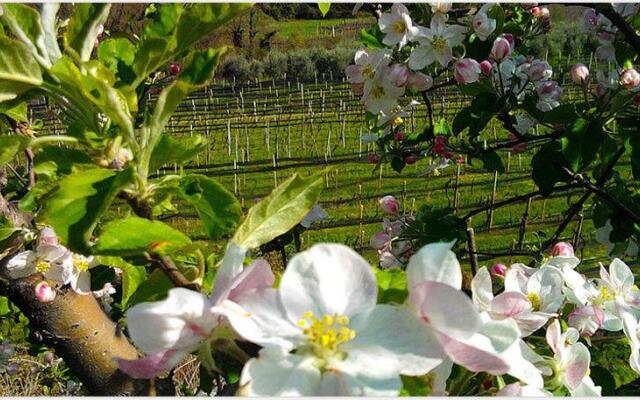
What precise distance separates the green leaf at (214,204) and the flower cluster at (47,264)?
20.8 inches

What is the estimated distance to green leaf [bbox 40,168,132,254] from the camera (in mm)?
610

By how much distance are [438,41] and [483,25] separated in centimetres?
12

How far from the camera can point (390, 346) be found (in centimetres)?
51

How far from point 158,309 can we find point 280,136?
12.1m

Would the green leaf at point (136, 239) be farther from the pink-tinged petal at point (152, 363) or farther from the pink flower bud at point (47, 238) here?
the pink flower bud at point (47, 238)

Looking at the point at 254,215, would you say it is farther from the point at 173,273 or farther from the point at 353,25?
the point at 353,25

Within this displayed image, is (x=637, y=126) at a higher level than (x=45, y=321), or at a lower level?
higher

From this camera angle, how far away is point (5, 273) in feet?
3.98

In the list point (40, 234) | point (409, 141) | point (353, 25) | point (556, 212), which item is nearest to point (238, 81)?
point (353, 25)

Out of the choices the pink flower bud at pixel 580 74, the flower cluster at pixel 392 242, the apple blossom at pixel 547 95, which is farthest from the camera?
the flower cluster at pixel 392 242

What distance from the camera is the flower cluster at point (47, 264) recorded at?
1189mm

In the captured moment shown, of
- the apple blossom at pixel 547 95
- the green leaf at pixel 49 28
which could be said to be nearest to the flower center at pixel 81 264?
the green leaf at pixel 49 28

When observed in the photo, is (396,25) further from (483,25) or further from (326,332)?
(326,332)

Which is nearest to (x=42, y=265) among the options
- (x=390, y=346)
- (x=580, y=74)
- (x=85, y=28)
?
(x=85, y=28)
